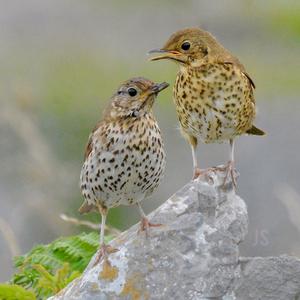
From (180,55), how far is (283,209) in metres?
2.99

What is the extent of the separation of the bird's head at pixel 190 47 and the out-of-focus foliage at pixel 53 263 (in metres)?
1.22

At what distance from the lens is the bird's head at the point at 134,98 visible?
1179 centimetres

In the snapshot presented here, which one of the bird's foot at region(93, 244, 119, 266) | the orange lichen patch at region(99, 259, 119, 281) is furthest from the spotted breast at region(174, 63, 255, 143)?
the orange lichen patch at region(99, 259, 119, 281)

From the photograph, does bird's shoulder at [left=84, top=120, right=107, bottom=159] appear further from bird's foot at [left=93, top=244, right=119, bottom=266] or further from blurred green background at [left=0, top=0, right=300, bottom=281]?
blurred green background at [left=0, top=0, right=300, bottom=281]

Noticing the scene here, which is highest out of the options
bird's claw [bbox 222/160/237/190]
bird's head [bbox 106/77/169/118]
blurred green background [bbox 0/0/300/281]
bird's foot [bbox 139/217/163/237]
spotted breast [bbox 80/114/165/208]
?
bird's head [bbox 106/77/169/118]

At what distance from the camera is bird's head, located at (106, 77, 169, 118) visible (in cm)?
1179

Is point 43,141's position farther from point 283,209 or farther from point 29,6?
point 29,6

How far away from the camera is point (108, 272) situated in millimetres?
11188

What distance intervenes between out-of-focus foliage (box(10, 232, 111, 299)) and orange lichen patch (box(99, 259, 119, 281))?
0.65 metres

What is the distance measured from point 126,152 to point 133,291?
92 cm

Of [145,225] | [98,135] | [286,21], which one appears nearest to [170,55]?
[98,135]

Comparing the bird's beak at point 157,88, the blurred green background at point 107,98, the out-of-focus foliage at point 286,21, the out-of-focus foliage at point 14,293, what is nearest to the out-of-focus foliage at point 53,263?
the out-of-focus foliage at point 14,293

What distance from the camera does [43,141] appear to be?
1589 centimetres

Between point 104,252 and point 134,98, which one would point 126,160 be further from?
point 104,252
